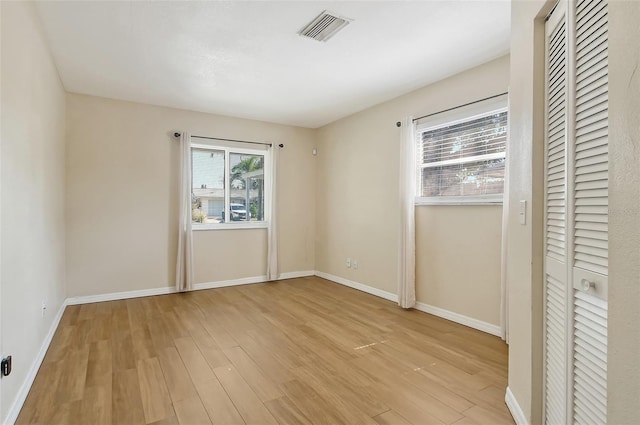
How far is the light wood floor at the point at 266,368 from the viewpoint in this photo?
1.91 metres

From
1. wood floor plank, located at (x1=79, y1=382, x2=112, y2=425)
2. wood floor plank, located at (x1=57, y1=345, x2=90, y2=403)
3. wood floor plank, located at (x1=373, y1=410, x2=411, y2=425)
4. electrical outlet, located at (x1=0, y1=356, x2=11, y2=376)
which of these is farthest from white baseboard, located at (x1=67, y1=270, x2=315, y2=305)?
wood floor plank, located at (x1=373, y1=410, x2=411, y2=425)

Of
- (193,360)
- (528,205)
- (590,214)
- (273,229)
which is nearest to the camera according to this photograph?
(590,214)

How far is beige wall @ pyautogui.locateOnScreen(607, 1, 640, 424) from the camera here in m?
0.83

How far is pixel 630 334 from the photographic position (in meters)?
0.84

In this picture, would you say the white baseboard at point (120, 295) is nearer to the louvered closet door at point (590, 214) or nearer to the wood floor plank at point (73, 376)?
the wood floor plank at point (73, 376)

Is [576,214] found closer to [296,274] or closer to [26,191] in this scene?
[26,191]

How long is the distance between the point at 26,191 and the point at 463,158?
3.70 meters

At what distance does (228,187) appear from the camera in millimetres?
5219

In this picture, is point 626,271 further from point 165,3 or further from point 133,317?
point 133,317

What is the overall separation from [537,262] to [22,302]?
3003 millimetres

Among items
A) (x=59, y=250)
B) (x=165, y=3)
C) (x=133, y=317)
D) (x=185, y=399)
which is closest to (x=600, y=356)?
(x=185, y=399)

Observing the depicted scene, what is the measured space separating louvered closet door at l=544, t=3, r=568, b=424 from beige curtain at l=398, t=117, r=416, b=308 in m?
2.26

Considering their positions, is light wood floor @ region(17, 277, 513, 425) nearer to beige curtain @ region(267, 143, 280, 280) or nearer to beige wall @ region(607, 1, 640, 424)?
beige wall @ region(607, 1, 640, 424)

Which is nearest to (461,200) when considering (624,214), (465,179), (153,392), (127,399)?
(465,179)
